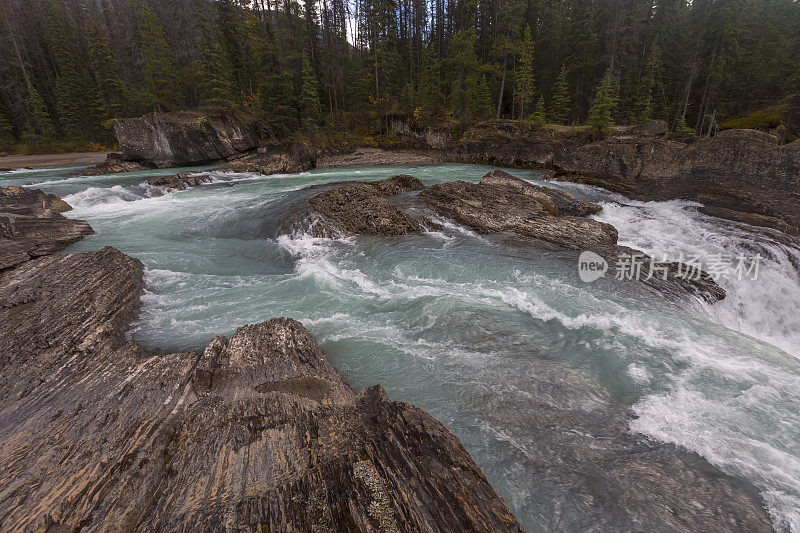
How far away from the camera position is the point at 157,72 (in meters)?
40.2

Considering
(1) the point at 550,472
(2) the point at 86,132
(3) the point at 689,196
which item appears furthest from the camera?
(2) the point at 86,132

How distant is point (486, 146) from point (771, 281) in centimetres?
2884

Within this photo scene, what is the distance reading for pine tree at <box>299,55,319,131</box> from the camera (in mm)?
37844

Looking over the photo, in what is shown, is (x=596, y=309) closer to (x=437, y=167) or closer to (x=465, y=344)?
(x=465, y=344)

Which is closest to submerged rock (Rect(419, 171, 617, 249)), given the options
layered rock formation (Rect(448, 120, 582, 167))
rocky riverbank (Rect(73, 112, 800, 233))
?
rocky riverbank (Rect(73, 112, 800, 233))

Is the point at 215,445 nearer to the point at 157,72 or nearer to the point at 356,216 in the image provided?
the point at 356,216

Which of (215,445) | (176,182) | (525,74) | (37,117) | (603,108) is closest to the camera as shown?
(215,445)

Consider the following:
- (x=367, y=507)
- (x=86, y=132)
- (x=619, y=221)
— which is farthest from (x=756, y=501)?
(x=86, y=132)

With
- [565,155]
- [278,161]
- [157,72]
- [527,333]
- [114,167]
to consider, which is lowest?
[527,333]

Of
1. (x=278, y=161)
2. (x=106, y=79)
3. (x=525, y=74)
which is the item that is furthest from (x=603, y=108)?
(x=106, y=79)

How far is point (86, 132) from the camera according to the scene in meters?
46.9

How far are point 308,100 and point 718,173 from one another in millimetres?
38310

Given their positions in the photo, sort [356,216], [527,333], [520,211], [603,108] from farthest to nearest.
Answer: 1. [603,108]
2. [520,211]
3. [356,216]
4. [527,333]

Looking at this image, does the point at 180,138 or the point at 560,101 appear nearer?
the point at 180,138
